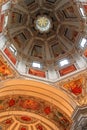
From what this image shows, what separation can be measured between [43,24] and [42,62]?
302 cm

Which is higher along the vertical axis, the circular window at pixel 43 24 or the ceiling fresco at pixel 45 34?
the circular window at pixel 43 24

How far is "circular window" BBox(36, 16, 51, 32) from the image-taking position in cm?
2161

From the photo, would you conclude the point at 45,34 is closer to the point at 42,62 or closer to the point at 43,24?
the point at 43,24

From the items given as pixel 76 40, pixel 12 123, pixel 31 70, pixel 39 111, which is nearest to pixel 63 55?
pixel 76 40

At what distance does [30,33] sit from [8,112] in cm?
542

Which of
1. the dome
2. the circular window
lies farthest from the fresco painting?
the circular window

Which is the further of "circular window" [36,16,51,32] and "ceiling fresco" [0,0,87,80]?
"circular window" [36,16,51,32]

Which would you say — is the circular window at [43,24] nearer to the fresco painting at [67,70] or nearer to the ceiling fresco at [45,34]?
the ceiling fresco at [45,34]

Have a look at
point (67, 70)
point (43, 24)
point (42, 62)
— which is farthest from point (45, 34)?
point (67, 70)

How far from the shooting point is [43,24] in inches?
854

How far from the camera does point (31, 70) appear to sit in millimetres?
18750

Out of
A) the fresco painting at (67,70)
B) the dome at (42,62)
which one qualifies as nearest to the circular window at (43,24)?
the dome at (42,62)

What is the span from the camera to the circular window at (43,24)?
70.9ft

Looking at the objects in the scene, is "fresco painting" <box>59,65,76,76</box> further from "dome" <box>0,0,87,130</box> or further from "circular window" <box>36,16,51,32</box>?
"circular window" <box>36,16,51,32</box>
